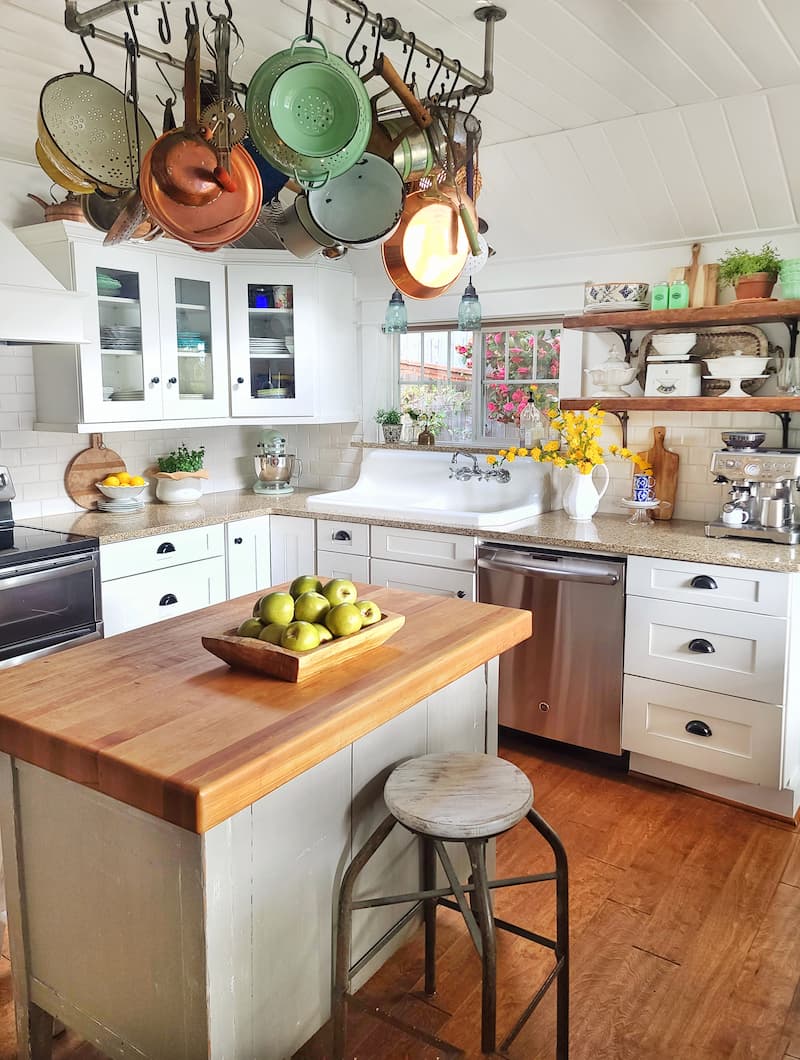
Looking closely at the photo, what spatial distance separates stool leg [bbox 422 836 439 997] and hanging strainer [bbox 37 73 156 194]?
1.84 metres

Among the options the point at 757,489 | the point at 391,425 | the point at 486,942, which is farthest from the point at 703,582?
the point at 391,425

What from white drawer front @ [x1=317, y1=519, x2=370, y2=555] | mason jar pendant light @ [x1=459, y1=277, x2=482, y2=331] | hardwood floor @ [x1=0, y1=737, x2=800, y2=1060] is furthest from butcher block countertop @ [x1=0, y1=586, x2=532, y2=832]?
mason jar pendant light @ [x1=459, y1=277, x2=482, y2=331]

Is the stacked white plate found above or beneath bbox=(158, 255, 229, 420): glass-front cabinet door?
beneath

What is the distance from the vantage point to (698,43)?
2561 millimetres

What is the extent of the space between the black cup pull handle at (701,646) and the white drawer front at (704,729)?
0.15m

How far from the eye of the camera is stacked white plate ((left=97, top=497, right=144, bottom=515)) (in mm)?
4098

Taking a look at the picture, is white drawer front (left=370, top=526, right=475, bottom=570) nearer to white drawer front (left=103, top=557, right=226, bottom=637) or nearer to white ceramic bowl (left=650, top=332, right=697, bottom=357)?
white drawer front (left=103, top=557, right=226, bottom=637)

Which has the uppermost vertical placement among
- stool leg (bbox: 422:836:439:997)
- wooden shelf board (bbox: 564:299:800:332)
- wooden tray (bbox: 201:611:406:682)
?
wooden shelf board (bbox: 564:299:800:332)

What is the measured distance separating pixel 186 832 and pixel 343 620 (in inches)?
23.6

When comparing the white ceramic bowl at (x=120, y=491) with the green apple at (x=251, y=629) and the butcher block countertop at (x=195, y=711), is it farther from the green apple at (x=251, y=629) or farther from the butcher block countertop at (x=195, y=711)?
the green apple at (x=251, y=629)

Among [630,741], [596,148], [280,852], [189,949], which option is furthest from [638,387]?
[189,949]

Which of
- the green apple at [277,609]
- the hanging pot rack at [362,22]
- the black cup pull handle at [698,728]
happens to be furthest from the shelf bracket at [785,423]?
the green apple at [277,609]

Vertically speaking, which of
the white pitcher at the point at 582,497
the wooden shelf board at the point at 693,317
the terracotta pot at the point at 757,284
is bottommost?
the white pitcher at the point at 582,497

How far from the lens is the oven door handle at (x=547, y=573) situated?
3.35 metres
